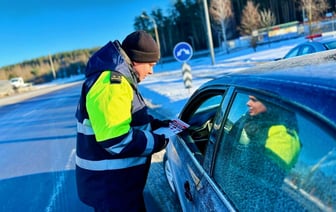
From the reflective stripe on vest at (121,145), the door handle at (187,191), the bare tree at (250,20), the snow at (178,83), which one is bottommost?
the snow at (178,83)

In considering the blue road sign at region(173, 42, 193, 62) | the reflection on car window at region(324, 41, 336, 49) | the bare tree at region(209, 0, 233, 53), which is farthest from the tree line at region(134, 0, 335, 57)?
the reflection on car window at region(324, 41, 336, 49)

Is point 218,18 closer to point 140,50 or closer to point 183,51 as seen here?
point 183,51

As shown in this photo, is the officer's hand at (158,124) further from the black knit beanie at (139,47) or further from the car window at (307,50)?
the car window at (307,50)

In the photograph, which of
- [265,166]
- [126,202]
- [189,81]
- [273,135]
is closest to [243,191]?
[265,166]

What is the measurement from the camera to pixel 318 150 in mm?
1106

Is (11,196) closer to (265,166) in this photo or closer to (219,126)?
(219,126)

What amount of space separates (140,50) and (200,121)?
1000mm

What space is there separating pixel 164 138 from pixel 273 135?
95cm

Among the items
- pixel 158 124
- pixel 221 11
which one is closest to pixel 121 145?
pixel 158 124

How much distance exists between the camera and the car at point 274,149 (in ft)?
3.54

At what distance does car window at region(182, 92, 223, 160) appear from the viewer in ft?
8.21

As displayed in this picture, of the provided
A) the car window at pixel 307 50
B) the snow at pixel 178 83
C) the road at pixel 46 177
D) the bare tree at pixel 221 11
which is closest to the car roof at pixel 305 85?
the road at pixel 46 177

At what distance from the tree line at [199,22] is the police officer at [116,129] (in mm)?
32973

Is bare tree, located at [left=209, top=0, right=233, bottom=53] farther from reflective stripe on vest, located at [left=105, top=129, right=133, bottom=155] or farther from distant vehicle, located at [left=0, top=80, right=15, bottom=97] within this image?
reflective stripe on vest, located at [left=105, top=129, right=133, bottom=155]
